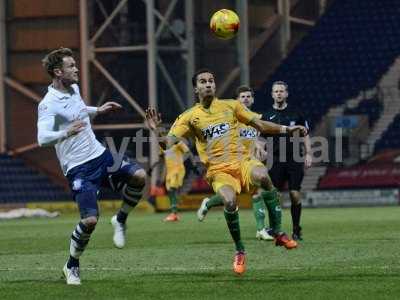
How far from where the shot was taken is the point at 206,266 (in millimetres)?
13336

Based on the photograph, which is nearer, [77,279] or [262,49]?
[77,279]

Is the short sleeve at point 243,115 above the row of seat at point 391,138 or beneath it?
above

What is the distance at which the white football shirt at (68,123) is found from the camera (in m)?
11.6

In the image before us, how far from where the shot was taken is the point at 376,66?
129ft

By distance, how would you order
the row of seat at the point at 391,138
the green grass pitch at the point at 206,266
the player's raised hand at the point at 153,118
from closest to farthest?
the green grass pitch at the point at 206,266 → the player's raised hand at the point at 153,118 → the row of seat at the point at 391,138

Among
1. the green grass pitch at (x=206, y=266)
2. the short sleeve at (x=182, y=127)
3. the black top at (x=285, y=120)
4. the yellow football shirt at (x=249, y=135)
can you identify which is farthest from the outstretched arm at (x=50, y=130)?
the black top at (x=285, y=120)

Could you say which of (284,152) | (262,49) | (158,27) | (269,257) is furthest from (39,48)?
(269,257)

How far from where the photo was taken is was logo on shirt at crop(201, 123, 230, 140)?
1313cm

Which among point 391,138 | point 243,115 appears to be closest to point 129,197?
point 243,115

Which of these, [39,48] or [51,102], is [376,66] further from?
[51,102]

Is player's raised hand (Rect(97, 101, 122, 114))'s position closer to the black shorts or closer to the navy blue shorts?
the navy blue shorts

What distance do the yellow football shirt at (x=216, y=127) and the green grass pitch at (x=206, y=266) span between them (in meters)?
1.26

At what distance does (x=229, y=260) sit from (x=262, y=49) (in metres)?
27.9

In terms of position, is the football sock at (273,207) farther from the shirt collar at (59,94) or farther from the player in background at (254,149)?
the shirt collar at (59,94)
